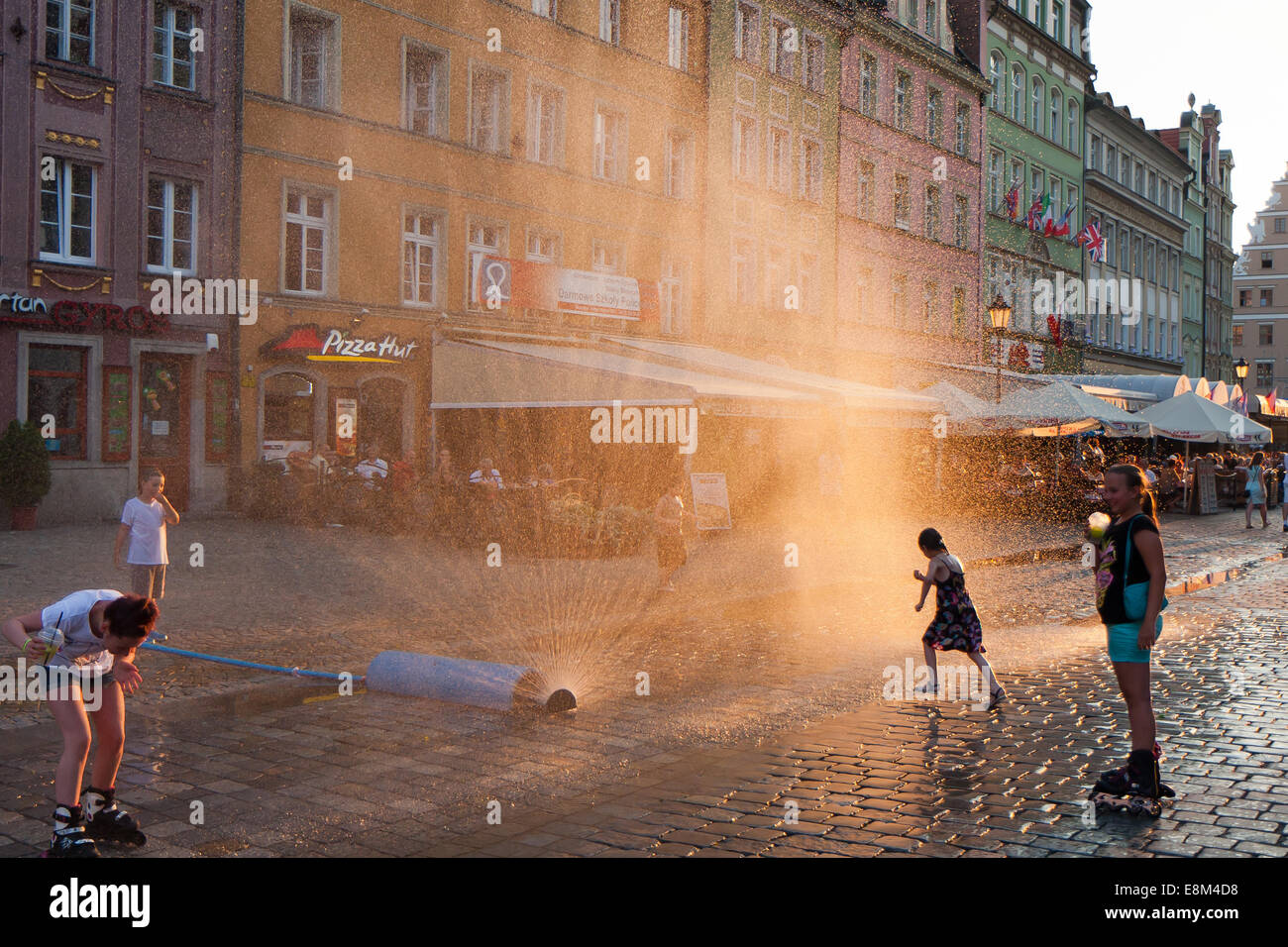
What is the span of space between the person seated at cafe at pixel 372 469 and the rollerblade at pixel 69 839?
1514 cm

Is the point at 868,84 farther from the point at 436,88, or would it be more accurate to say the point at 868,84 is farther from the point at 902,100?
the point at 436,88

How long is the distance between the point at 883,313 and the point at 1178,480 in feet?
34.8

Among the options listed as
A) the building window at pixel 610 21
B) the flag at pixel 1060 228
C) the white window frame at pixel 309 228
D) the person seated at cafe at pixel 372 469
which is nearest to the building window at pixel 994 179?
the flag at pixel 1060 228

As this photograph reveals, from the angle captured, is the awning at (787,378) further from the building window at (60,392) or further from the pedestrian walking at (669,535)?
the building window at (60,392)

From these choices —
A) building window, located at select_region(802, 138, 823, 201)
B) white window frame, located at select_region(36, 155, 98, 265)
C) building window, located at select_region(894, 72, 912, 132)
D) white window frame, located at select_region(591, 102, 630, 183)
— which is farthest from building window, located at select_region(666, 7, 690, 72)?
white window frame, located at select_region(36, 155, 98, 265)

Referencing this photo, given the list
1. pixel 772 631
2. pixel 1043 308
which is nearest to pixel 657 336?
pixel 772 631

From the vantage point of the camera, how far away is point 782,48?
3484cm

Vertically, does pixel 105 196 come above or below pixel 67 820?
above

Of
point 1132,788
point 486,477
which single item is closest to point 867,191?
point 486,477

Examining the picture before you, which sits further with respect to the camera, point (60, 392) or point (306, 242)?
point (306, 242)

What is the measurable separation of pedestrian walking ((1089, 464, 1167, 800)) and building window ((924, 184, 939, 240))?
3658 cm

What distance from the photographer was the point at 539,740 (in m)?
7.25

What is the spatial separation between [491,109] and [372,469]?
9.52 m
